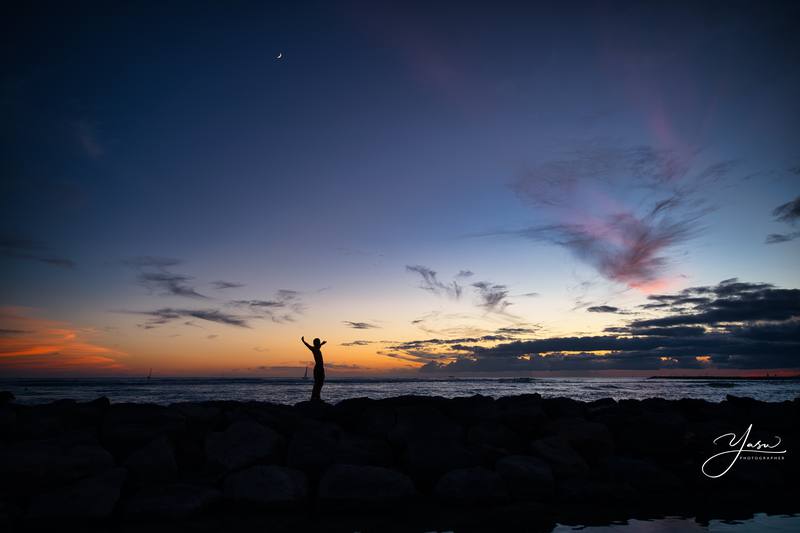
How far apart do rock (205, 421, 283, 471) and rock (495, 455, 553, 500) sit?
351 cm

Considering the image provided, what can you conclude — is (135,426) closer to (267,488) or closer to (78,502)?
(78,502)

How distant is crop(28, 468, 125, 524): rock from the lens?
518cm

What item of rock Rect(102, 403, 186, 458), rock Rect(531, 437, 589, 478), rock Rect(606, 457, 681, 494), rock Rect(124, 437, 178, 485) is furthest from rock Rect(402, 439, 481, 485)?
rock Rect(102, 403, 186, 458)

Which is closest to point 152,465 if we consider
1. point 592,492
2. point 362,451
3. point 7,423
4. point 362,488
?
point 362,451

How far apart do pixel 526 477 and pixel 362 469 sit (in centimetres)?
233

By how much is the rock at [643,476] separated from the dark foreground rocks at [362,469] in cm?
2

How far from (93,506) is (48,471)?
50.9 inches

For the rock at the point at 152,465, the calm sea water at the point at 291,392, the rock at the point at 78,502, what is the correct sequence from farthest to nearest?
the calm sea water at the point at 291,392, the rock at the point at 152,465, the rock at the point at 78,502

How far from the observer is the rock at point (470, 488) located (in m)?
6.02

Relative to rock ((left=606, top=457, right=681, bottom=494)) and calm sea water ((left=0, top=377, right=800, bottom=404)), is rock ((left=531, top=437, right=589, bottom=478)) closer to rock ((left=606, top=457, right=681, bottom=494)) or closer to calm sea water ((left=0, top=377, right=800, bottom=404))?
rock ((left=606, top=457, right=681, bottom=494))

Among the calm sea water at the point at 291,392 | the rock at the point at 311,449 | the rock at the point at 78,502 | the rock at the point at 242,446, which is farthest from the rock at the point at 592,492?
the calm sea water at the point at 291,392

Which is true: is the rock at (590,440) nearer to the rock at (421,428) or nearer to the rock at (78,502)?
the rock at (421,428)

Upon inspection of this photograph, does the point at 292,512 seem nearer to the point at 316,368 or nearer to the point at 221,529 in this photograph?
the point at 221,529

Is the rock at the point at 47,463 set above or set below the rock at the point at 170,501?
above
